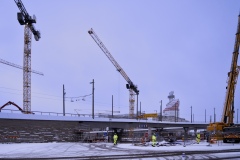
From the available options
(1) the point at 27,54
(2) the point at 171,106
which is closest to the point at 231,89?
(1) the point at 27,54

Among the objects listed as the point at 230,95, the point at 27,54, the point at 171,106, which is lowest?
the point at 171,106

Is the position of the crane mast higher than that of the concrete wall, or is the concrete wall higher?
the crane mast

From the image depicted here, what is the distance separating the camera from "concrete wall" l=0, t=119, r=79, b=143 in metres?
44.3

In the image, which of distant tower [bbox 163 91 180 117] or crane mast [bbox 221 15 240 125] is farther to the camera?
distant tower [bbox 163 91 180 117]

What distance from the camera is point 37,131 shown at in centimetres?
4884

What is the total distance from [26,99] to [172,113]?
310ft

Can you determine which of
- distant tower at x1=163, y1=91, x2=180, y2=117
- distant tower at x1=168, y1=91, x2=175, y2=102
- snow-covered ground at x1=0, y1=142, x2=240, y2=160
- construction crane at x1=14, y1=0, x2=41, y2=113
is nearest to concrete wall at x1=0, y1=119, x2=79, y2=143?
snow-covered ground at x1=0, y1=142, x2=240, y2=160

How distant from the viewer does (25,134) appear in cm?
4688

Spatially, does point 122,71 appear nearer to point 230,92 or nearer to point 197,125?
point 197,125

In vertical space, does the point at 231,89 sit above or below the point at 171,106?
above

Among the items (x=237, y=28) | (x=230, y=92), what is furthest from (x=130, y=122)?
(x=237, y=28)

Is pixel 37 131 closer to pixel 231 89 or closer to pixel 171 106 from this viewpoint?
pixel 231 89

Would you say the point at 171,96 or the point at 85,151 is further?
the point at 171,96

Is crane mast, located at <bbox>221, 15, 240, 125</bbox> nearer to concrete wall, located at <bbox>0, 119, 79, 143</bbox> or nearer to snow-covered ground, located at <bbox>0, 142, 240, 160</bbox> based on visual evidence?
snow-covered ground, located at <bbox>0, 142, 240, 160</bbox>
